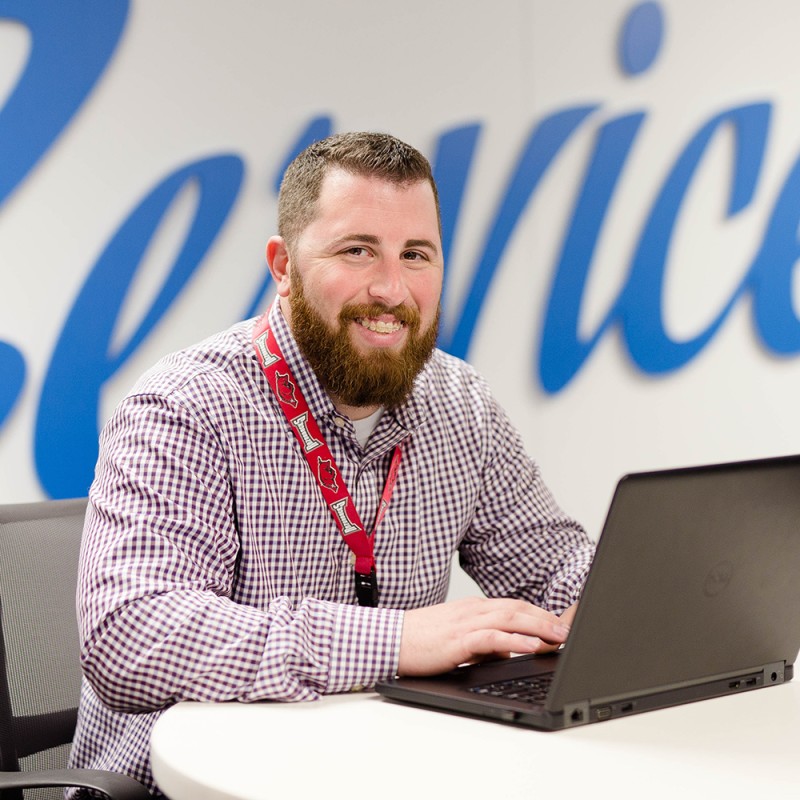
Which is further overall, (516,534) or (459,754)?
(516,534)

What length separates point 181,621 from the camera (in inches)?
63.4

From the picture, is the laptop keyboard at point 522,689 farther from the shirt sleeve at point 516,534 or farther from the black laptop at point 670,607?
the shirt sleeve at point 516,534

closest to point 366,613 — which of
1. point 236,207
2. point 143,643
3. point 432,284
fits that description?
point 143,643

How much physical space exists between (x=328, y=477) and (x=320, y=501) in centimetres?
4

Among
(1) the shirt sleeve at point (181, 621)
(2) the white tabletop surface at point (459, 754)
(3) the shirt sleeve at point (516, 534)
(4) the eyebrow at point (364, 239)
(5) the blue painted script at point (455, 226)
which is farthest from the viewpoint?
(5) the blue painted script at point (455, 226)

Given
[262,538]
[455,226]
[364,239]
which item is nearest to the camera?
[262,538]

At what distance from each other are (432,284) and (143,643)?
0.90 metres

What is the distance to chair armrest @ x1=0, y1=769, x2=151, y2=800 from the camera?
162 centimetres

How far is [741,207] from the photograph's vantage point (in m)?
4.17

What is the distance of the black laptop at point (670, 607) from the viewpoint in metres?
1.30

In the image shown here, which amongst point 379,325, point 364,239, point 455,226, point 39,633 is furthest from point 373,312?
point 455,226

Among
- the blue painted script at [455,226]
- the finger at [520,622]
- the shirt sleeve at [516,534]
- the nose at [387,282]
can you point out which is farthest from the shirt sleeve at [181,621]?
the blue painted script at [455,226]

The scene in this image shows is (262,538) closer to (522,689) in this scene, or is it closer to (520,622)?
(520,622)

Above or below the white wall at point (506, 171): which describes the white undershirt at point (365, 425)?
below
